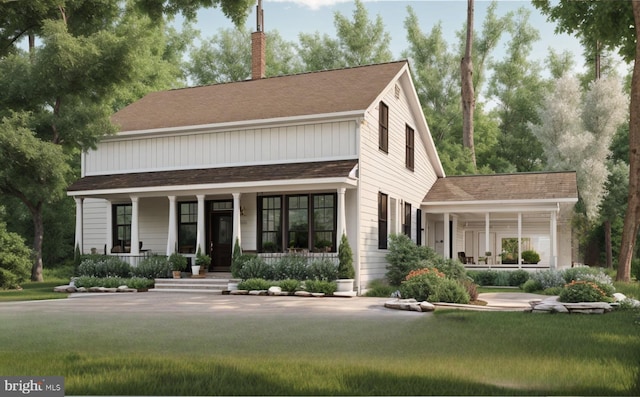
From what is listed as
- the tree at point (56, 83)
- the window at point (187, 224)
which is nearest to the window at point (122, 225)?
the window at point (187, 224)

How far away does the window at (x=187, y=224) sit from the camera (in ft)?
71.2

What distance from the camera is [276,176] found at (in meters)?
18.7

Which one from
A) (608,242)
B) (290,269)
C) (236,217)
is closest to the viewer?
(290,269)

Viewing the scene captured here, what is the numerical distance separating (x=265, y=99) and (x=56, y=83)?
6723mm

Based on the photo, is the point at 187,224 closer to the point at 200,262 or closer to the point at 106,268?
the point at 200,262

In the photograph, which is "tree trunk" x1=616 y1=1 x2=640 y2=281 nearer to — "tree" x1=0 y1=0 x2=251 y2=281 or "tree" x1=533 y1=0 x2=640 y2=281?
"tree" x1=533 y1=0 x2=640 y2=281

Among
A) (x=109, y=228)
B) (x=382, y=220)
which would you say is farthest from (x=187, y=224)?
(x=382, y=220)

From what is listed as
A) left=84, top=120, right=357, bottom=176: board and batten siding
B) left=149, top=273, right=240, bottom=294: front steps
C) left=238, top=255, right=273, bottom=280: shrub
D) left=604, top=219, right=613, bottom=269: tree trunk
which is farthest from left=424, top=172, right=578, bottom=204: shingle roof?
left=149, top=273, right=240, bottom=294: front steps

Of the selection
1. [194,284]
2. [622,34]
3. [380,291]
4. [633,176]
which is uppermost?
[622,34]

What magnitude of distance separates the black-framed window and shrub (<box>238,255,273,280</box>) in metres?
1.37

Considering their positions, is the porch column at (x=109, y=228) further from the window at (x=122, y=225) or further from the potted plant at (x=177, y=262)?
the potted plant at (x=177, y=262)

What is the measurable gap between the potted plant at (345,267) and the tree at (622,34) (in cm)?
734

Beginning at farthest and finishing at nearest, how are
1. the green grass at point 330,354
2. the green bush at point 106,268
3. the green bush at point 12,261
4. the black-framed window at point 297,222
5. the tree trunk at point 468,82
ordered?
the tree trunk at point 468,82
the green bush at point 106,268
the green bush at point 12,261
the black-framed window at point 297,222
the green grass at point 330,354

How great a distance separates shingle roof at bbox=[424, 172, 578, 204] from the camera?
24328 mm
